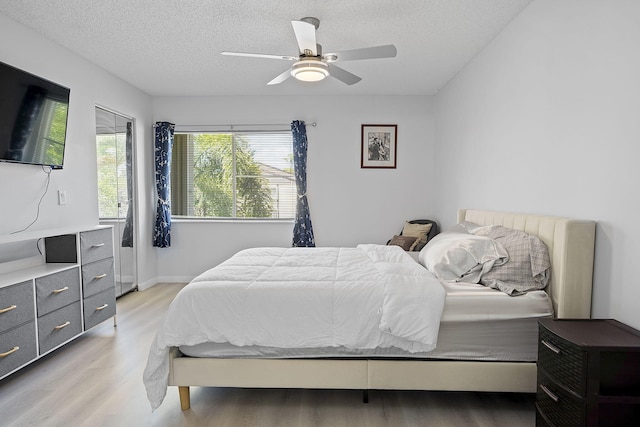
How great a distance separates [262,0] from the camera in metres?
2.43

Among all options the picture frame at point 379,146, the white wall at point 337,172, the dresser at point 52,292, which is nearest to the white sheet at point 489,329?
the dresser at point 52,292

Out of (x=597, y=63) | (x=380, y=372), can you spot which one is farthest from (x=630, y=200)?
(x=380, y=372)

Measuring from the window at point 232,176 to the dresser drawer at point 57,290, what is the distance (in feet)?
7.45

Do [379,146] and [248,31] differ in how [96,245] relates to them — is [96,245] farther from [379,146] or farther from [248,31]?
[379,146]

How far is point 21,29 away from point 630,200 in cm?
425

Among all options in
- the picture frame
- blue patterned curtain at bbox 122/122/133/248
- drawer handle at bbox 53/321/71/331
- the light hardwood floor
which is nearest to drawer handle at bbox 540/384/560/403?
the light hardwood floor

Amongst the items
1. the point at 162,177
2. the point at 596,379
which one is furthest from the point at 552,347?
the point at 162,177

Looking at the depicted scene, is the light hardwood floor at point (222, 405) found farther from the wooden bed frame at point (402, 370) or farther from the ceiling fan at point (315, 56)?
the ceiling fan at point (315, 56)

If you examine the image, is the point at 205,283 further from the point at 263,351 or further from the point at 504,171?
the point at 504,171

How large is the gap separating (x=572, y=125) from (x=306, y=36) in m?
1.74

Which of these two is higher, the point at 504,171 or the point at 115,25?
the point at 115,25

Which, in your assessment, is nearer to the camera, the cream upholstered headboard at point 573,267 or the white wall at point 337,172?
the cream upholstered headboard at point 573,267

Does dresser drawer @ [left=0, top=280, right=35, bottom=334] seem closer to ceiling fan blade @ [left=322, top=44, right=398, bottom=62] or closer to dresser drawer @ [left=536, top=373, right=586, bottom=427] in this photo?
ceiling fan blade @ [left=322, top=44, right=398, bottom=62]

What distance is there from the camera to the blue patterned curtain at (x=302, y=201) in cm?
477
